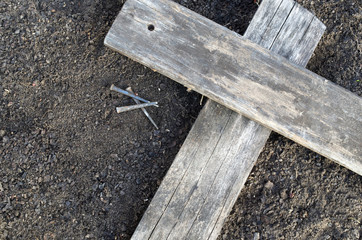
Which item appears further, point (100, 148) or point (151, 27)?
point (100, 148)

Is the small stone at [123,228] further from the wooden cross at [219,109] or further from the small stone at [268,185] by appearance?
the small stone at [268,185]

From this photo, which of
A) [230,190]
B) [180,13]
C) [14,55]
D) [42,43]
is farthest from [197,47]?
[14,55]

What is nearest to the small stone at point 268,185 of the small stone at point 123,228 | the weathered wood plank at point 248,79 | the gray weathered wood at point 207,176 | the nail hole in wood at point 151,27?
the gray weathered wood at point 207,176

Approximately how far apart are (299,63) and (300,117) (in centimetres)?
42

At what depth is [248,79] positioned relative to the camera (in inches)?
82.5

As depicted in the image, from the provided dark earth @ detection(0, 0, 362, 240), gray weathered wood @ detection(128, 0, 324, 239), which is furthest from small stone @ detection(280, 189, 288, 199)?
gray weathered wood @ detection(128, 0, 324, 239)

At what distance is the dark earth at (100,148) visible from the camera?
226 centimetres

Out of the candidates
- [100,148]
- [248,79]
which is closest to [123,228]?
[100,148]

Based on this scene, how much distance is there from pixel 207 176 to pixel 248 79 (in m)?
0.68

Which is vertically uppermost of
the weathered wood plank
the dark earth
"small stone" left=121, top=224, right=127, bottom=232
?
the weathered wood plank

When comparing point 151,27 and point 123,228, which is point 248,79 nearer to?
point 151,27

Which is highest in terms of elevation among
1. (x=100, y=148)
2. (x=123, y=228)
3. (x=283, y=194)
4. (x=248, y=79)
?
(x=248, y=79)

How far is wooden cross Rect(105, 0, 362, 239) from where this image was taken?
2.08 meters

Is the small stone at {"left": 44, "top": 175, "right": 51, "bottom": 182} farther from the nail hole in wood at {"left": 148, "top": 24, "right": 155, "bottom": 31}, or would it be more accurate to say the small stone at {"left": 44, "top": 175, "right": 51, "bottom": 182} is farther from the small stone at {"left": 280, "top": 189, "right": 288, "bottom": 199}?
the small stone at {"left": 280, "top": 189, "right": 288, "bottom": 199}
